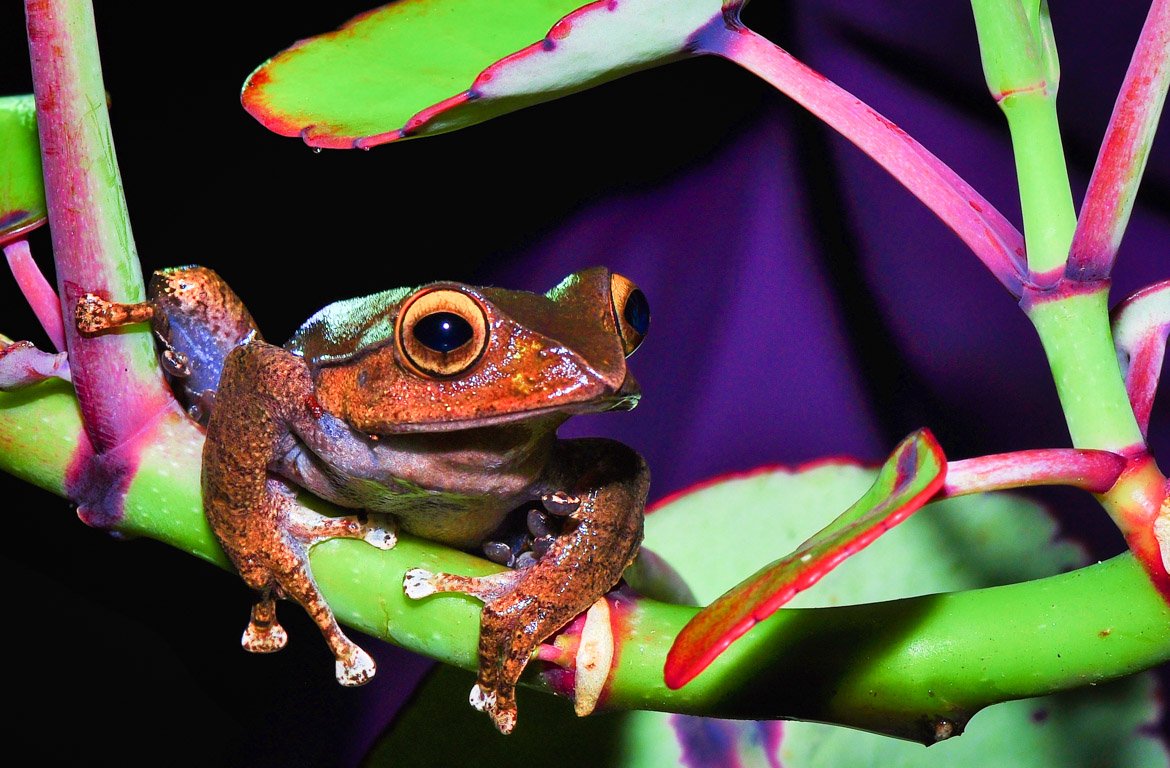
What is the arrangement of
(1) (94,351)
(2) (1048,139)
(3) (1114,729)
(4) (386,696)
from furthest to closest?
(4) (386,696)
(3) (1114,729)
(1) (94,351)
(2) (1048,139)

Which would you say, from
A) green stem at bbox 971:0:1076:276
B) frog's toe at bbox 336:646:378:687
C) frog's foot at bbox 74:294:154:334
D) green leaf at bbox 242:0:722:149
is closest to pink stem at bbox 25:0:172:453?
frog's foot at bbox 74:294:154:334

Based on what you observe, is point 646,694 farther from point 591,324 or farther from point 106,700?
point 106,700

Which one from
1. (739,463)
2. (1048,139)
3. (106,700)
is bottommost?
(106,700)

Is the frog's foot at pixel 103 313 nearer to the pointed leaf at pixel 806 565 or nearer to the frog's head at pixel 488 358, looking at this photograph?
the frog's head at pixel 488 358

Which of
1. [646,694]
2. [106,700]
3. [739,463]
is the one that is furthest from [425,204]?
[646,694]

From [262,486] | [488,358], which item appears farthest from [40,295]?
[488,358]

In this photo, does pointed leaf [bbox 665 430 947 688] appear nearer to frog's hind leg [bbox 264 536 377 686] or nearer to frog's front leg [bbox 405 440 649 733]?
frog's front leg [bbox 405 440 649 733]
